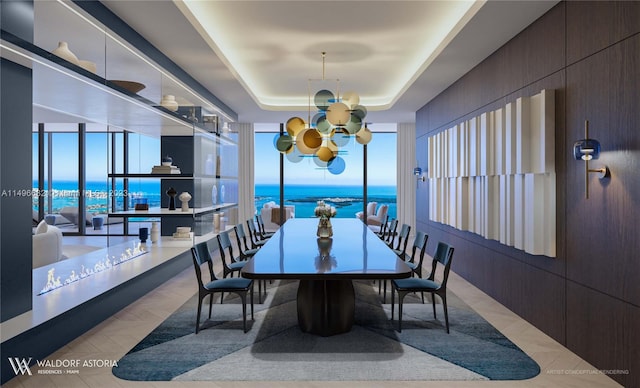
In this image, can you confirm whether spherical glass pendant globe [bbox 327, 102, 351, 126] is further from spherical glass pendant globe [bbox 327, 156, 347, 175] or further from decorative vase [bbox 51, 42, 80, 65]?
decorative vase [bbox 51, 42, 80, 65]

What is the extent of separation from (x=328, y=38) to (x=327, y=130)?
1151 millimetres

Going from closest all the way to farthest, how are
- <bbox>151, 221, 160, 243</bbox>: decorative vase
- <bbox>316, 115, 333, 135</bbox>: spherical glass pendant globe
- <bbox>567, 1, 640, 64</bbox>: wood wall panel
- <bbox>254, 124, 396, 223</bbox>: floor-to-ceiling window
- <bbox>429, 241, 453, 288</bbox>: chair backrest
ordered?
1. <bbox>567, 1, 640, 64</bbox>: wood wall panel
2. <bbox>429, 241, 453, 288</bbox>: chair backrest
3. <bbox>316, 115, 333, 135</bbox>: spherical glass pendant globe
4. <bbox>151, 221, 160, 243</bbox>: decorative vase
5. <bbox>254, 124, 396, 223</bbox>: floor-to-ceiling window

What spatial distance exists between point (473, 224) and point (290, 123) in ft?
8.74

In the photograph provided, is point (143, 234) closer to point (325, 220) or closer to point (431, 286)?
point (325, 220)

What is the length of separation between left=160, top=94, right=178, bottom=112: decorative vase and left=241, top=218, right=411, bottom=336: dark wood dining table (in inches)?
83.1

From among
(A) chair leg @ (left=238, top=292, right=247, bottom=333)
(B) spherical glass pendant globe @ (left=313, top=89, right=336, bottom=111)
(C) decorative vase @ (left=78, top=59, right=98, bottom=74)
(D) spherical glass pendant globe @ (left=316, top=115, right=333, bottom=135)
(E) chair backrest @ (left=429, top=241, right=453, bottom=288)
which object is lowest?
(A) chair leg @ (left=238, top=292, right=247, bottom=333)

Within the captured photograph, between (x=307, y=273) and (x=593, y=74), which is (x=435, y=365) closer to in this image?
(x=307, y=273)

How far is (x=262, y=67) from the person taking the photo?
6.68 metres

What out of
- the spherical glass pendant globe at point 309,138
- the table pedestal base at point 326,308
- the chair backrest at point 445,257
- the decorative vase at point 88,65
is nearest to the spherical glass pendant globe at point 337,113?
the spherical glass pendant globe at point 309,138

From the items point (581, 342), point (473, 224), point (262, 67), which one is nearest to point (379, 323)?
point (581, 342)

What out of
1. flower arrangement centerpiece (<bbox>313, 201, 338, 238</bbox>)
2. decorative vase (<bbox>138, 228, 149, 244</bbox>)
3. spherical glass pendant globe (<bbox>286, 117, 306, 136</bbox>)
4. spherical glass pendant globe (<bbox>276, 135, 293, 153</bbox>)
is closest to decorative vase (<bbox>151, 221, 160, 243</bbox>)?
decorative vase (<bbox>138, 228, 149, 244</bbox>)

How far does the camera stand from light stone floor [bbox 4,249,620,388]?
9.12 ft

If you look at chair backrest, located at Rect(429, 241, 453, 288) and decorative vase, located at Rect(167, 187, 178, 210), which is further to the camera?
decorative vase, located at Rect(167, 187, 178, 210)

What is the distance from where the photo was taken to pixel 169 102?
5.22 meters
